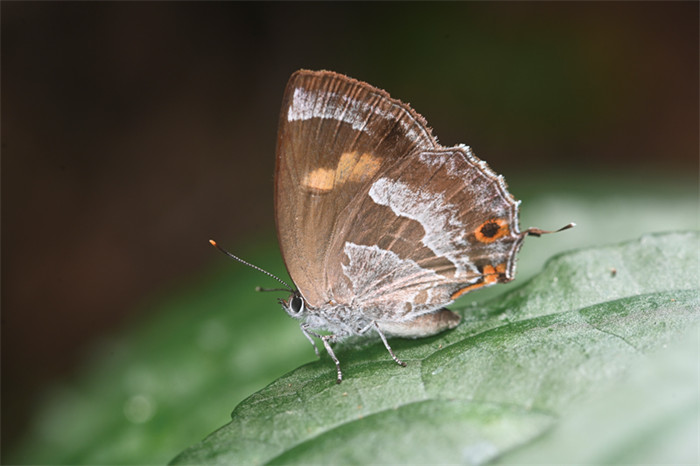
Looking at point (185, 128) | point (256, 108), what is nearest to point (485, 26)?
point (256, 108)

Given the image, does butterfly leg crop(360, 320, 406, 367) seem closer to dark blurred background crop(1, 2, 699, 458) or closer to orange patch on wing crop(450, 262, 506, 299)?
orange patch on wing crop(450, 262, 506, 299)

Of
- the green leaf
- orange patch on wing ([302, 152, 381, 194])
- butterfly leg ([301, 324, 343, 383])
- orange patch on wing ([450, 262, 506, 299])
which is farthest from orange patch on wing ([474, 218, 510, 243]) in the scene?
butterfly leg ([301, 324, 343, 383])

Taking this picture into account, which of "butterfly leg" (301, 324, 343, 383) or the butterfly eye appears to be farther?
the butterfly eye

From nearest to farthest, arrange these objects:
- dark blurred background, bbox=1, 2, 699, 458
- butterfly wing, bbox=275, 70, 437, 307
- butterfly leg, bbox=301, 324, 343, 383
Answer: butterfly leg, bbox=301, 324, 343, 383 → butterfly wing, bbox=275, 70, 437, 307 → dark blurred background, bbox=1, 2, 699, 458

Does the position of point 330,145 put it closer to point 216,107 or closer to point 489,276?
point 489,276

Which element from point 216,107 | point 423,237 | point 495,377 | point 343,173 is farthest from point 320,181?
point 216,107

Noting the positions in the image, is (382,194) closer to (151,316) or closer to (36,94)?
(151,316)
